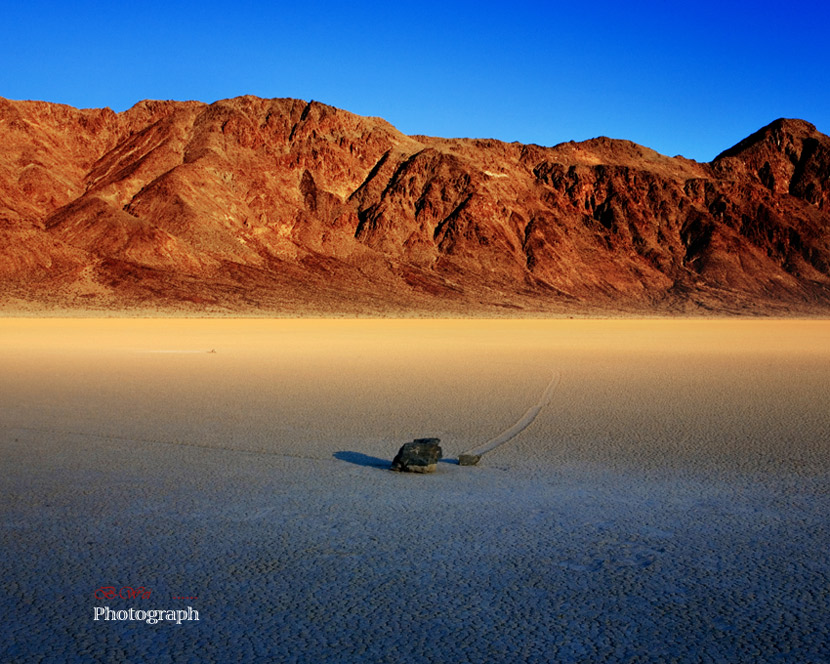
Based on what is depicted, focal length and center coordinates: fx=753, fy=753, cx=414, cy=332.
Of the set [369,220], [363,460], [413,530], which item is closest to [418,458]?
[363,460]

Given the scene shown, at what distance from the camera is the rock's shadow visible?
289 inches

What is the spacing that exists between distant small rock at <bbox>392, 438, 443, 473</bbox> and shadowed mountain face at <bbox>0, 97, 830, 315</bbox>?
205 feet

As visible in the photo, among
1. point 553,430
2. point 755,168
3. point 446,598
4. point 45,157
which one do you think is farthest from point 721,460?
point 755,168

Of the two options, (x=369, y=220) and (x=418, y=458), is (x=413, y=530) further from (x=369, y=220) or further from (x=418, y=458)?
(x=369, y=220)

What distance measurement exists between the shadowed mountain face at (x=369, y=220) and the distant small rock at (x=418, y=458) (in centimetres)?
6238

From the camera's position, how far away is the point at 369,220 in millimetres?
93312

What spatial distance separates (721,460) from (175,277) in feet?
234

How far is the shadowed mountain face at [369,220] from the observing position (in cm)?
7456

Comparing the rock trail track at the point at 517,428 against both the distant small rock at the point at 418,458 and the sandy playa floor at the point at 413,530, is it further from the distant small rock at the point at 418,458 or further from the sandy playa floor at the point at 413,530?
the distant small rock at the point at 418,458

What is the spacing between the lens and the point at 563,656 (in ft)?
11.1

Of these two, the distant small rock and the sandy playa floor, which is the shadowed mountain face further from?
the distant small rock

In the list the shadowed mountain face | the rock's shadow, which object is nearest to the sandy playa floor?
the rock's shadow

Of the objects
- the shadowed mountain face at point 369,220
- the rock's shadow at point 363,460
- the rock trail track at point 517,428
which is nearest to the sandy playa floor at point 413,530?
the rock's shadow at point 363,460

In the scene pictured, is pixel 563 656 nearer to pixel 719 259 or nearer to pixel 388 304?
pixel 388 304
